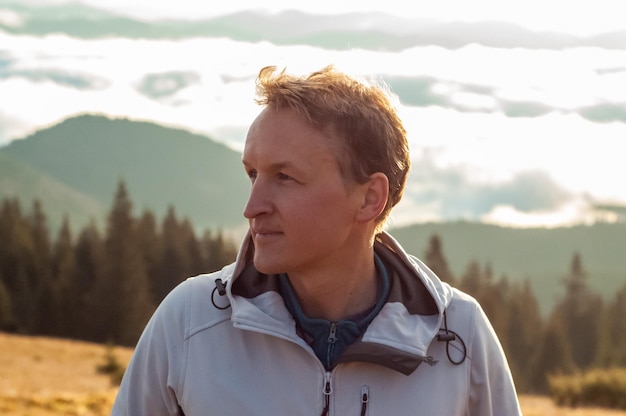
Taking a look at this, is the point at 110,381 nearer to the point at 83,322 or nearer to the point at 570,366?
the point at 83,322

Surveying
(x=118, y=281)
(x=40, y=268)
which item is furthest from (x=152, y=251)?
(x=40, y=268)

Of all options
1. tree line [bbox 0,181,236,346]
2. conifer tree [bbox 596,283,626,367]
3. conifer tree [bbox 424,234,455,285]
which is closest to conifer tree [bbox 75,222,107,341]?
tree line [bbox 0,181,236,346]

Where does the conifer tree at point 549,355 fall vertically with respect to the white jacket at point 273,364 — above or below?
below

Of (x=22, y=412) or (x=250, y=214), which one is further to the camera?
(x=22, y=412)

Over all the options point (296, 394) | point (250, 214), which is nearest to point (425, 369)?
point (296, 394)

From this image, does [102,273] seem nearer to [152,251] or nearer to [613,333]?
[152,251]

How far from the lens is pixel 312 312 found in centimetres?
331

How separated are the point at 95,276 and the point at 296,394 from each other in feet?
201

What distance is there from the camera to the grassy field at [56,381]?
17766 millimetres

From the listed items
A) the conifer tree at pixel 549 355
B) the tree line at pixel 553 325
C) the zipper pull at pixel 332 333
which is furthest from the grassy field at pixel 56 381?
the tree line at pixel 553 325

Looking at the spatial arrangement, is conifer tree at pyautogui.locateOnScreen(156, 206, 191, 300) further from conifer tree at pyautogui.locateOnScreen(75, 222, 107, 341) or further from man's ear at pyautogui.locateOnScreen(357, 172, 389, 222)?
man's ear at pyautogui.locateOnScreen(357, 172, 389, 222)

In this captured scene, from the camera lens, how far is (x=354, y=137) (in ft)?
10.3

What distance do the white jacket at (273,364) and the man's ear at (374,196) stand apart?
0.34m

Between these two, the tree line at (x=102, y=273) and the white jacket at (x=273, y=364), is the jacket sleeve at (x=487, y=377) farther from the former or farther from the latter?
the tree line at (x=102, y=273)
